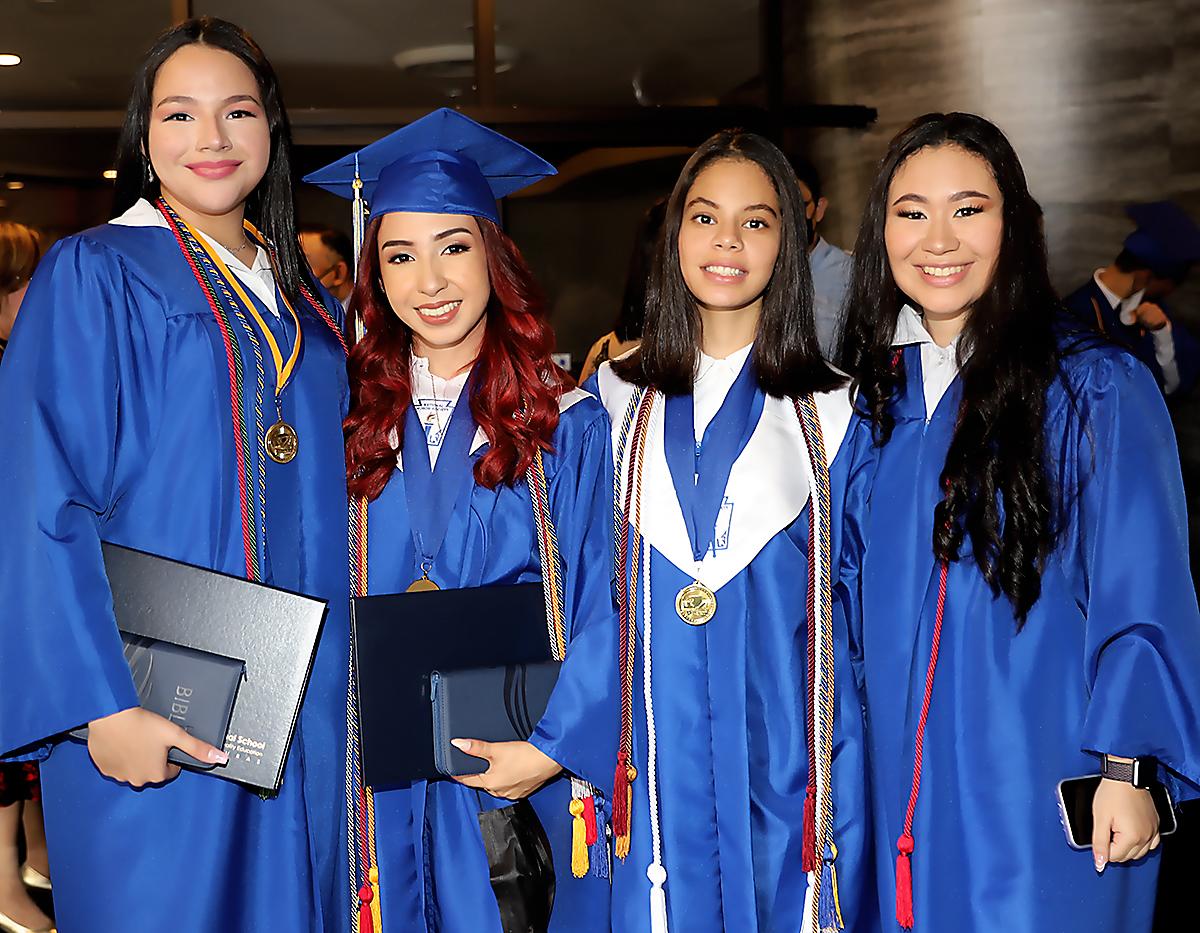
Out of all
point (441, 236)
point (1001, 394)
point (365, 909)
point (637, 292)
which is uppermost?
point (637, 292)

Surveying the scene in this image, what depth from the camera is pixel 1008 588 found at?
2334 millimetres

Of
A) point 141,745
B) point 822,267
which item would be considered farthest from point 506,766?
point 822,267

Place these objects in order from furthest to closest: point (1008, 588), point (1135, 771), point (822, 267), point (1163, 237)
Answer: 1. point (1163, 237)
2. point (822, 267)
3. point (1008, 588)
4. point (1135, 771)

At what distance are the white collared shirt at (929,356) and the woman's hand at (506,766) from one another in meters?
1.00

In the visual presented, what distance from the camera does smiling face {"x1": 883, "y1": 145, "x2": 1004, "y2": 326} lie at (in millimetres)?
2469

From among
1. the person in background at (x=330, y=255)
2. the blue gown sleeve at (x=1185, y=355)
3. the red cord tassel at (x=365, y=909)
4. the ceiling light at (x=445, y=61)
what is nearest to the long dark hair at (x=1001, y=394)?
the red cord tassel at (x=365, y=909)

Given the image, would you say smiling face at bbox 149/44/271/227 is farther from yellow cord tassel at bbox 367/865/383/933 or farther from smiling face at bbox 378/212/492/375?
yellow cord tassel at bbox 367/865/383/933

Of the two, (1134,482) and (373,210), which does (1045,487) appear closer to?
(1134,482)

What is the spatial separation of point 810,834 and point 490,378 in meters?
1.10

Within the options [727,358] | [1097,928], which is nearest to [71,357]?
[727,358]

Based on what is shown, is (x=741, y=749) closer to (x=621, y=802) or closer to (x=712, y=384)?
(x=621, y=802)

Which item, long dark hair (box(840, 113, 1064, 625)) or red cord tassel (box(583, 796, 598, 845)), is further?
red cord tassel (box(583, 796, 598, 845))

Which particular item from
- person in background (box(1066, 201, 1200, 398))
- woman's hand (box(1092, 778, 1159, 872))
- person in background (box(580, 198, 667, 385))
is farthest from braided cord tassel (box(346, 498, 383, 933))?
person in background (box(1066, 201, 1200, 398))

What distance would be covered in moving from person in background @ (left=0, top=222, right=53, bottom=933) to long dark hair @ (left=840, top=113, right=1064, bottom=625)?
2614mm
